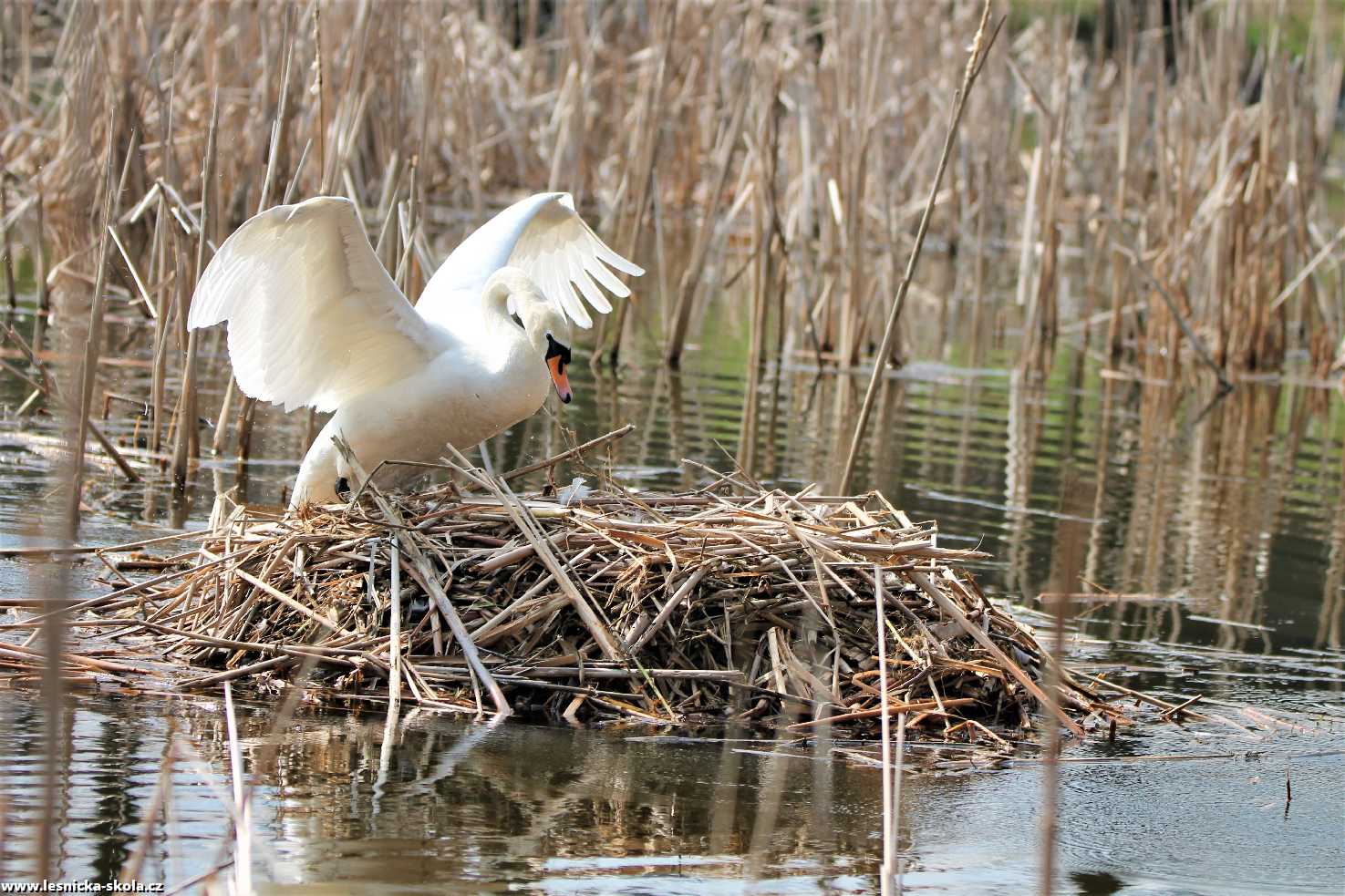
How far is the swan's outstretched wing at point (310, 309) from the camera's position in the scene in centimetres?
534

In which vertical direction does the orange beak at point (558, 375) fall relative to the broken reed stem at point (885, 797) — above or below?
above

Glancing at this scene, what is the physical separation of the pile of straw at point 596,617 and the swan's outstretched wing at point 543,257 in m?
1.34

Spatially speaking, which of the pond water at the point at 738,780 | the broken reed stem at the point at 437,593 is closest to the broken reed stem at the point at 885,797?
the pond water at the point at 738,780

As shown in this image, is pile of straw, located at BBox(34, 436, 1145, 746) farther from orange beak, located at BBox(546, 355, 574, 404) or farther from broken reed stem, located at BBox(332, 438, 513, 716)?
orange beak, located at BBox(546, 355, 574, 404)

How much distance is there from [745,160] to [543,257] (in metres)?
7.45

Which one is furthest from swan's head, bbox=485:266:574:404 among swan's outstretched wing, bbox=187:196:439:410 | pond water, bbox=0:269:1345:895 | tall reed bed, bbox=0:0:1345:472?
tall reed bed, bbox=0:0:1345:472

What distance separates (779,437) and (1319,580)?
3.18m

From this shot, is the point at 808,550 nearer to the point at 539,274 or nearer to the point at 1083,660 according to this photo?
the point at 1083,660

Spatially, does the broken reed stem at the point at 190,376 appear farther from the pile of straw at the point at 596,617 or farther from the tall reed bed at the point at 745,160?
the pile of straw at the point at 596,617

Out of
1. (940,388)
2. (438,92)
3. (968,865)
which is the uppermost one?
(438,92)

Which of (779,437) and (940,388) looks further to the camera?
(940,388)

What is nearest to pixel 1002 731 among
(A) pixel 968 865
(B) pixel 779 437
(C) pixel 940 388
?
(A) pixel 968 865

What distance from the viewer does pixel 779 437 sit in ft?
32.0

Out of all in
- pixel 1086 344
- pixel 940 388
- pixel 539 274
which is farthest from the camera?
pixel 1086 344
